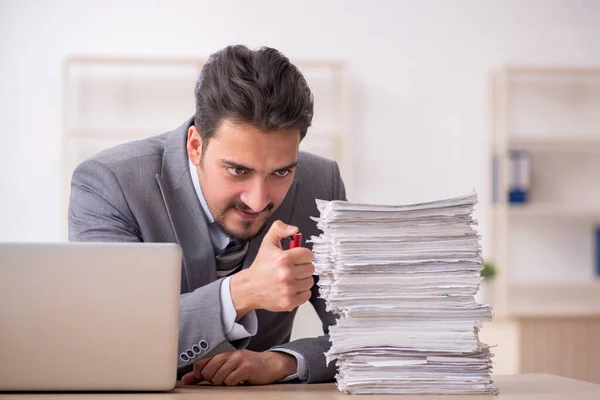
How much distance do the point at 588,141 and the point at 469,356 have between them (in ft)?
12.6

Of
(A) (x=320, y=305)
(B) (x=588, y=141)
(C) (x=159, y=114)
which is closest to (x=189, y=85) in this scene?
(C) (x=159, y=114)

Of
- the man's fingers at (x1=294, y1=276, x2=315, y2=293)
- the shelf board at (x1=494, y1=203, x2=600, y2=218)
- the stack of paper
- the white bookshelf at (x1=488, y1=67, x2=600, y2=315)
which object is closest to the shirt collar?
the man's fingers at (x1=294, y1=276, x2=315, y2=293)

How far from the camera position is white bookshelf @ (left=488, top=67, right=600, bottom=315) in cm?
510

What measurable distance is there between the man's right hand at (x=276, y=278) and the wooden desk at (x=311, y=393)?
0.46 feet

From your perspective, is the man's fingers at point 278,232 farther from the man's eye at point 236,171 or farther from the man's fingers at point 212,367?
the man's eye at point 236,171

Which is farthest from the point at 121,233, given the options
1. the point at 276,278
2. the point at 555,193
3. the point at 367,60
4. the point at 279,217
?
the point at 555,193

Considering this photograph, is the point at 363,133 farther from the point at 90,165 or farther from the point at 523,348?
the point at 90,165

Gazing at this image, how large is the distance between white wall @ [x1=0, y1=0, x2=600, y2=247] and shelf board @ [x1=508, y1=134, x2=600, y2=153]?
23 cm

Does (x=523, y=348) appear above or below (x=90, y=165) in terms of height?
→ below

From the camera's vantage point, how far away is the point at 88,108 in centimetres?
480

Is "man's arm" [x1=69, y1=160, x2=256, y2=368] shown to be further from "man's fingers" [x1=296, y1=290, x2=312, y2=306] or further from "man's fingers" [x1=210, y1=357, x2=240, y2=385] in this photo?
"man's fingers" [x1=296, y1=290, x2=312, y2=306]

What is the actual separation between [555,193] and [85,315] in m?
4.32

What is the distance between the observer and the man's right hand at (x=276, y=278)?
1.38 m

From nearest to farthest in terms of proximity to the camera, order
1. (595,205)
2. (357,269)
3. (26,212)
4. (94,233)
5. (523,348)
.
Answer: (357,269), (94,233), (523,348), (26,212), (595,205)
